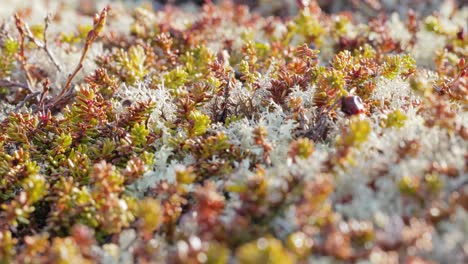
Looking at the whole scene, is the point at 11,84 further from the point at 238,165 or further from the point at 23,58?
the point at 238,165

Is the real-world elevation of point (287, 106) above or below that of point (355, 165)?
above

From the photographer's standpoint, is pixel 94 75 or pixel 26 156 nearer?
pixel 26 156

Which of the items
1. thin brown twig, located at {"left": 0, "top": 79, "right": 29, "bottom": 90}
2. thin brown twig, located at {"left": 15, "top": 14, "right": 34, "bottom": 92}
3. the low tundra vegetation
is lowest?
the low tundra vegetation

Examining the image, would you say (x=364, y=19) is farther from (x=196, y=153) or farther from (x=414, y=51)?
(x=196, y=153)

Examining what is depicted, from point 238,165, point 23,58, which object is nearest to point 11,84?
point 23,58

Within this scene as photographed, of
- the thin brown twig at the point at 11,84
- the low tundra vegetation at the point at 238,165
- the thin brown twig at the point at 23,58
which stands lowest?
the low tundra vegetation at the point at 238,165

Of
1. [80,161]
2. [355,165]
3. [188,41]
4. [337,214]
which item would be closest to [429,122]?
[355,165]

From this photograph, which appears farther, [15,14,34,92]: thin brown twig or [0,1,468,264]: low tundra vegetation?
[15,14,34,92]: thin brown twig

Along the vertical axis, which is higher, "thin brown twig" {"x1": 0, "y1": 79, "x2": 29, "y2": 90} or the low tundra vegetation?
"thin brown twig" {"x1": 0, "y1": 79, "x2": 29, "y2": 90}
